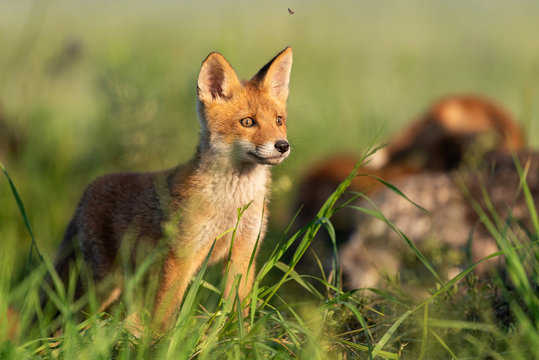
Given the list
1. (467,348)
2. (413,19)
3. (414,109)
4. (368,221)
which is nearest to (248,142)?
(467,348)

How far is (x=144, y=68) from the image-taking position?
6.93 metres

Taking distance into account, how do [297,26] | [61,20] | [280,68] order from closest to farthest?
[280,68]
[61,20]
[297,26]

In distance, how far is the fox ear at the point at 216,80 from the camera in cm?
308

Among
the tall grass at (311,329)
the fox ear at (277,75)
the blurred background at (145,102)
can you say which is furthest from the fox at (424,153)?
the tall grass at (311,329)

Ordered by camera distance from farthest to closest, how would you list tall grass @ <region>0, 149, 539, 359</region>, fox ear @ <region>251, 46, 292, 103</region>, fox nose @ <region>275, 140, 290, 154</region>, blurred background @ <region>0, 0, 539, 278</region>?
1. blurred background @ <region>0, 0, 539, 278</region>
2. fox ear @ <region>251, 46, 292, 103</region>
3. fox nose @ <region>275, 140, 290, 154</region>
4. tall grass @ <region>0, 149, 539, 359</region>

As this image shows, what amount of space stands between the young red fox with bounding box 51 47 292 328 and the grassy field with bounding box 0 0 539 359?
18cm

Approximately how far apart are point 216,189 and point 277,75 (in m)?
0.70

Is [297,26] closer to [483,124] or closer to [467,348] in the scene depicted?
[483,124]

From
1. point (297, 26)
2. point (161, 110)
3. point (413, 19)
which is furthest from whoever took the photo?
point (413, 19)

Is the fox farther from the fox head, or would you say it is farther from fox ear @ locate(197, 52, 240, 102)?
fox ear @ locate(197, 52, 240, 102)

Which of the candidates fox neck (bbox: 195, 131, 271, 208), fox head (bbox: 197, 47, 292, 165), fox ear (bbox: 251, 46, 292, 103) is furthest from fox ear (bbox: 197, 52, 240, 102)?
fox neck (bbox: 195, 131, 271, 208)

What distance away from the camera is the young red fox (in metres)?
3.04

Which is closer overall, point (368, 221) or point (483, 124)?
point (368, 221)

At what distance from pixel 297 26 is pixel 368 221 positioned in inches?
135
